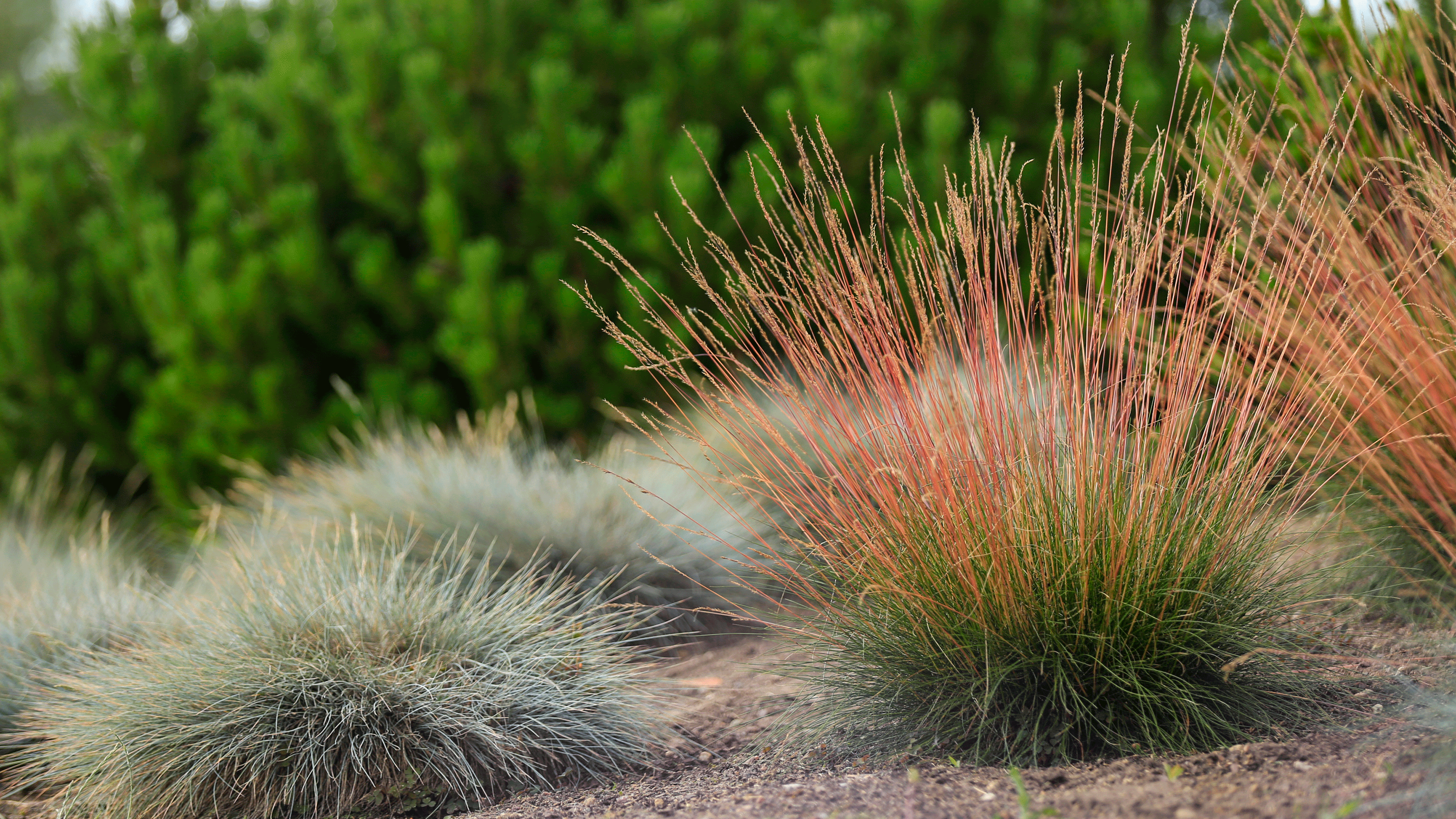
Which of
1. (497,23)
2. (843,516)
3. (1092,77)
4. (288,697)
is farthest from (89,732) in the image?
(1092,77)

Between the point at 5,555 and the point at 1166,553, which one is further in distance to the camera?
the point at 5,555

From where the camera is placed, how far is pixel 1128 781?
1788 millimetres

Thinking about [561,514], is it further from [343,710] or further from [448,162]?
[448,162]

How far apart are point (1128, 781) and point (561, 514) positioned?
6.51 ft

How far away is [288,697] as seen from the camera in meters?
2.30

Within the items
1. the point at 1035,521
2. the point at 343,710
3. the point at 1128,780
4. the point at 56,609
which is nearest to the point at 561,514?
the point at 343,710

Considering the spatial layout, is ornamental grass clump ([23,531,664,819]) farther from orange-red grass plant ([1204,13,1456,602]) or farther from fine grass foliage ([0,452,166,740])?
orange-red grass plant ([1204,13,1456,602])

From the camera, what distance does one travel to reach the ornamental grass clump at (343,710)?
2232 mm

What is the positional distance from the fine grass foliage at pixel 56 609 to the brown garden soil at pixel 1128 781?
1401mm

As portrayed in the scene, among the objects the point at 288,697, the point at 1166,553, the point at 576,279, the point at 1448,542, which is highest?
the point at 576,279

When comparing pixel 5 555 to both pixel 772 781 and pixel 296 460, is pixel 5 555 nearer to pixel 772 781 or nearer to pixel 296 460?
pixel 296 460

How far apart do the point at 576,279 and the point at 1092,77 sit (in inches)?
97.0

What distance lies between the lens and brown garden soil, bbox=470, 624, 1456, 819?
5.30ft

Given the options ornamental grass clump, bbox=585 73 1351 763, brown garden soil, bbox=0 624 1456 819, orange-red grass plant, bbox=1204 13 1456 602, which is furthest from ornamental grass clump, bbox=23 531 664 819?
orange-red grass plant, bbox=1204 13 1456 602
